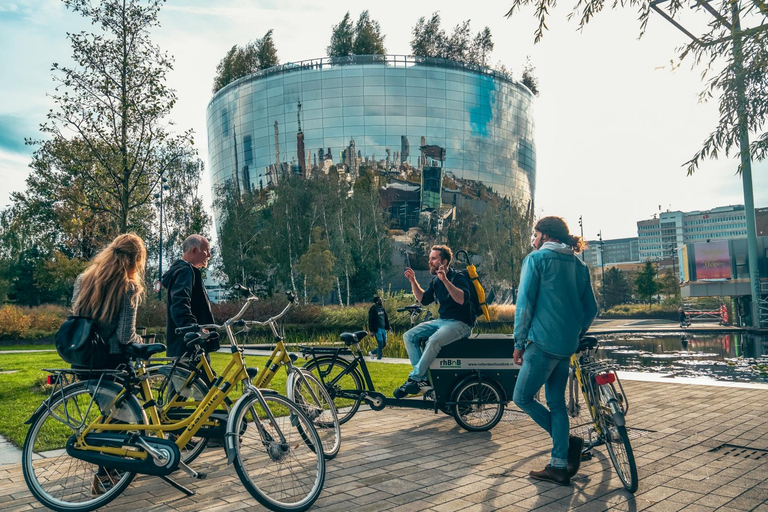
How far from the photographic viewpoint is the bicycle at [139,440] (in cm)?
387

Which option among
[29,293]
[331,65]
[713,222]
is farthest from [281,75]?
[713,222]

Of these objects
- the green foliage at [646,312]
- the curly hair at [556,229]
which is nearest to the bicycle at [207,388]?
the curly hair at [556,229]

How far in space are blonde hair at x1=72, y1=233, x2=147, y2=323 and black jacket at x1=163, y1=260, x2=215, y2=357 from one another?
59 centimetres

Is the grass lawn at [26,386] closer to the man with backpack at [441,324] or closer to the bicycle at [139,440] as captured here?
the bicycle at [139,440]

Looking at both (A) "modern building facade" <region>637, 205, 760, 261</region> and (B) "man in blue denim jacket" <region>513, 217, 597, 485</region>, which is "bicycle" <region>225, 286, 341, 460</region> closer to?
(B) "man in blue denim jacket" <region>513, 217, 597, 485</region>

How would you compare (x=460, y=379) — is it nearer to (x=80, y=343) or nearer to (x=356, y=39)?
(x=80, y=343)

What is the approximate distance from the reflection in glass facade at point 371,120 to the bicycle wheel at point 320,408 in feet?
226

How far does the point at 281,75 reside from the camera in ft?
255

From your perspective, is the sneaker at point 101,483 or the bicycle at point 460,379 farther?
the bicycle at point 460,379

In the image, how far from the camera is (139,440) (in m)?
3.96

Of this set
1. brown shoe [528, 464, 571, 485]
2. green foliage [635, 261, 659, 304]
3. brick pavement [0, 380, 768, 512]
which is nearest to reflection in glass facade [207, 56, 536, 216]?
green foliage [635, 261, 659, 304]

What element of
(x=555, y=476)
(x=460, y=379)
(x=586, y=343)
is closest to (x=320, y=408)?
(x=460, y=379)

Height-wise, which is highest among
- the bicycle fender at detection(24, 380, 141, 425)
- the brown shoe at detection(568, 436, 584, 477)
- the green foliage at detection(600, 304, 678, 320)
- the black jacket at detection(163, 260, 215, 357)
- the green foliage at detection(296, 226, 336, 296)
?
the green foliage at detection(296, 226, 336, 296)

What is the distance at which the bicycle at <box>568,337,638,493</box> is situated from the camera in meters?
4.20
